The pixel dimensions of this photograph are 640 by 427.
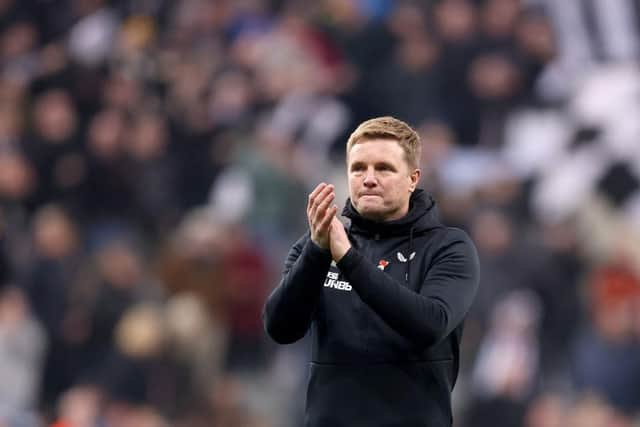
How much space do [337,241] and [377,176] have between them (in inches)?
9.4

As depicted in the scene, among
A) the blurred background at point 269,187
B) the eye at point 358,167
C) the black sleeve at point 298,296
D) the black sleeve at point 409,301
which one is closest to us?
the black sleeve at point 409,301

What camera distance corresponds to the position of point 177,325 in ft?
30.8

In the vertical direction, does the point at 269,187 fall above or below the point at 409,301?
above

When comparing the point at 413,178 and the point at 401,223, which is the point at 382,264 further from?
the point at 413,178

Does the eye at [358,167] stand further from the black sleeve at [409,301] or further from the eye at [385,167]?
the black sleeve at [409,301]

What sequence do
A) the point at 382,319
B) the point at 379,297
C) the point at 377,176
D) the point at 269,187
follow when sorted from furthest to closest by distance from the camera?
the point at 269,187
the point at 377,176
the point at 382,319
the point at 379,297

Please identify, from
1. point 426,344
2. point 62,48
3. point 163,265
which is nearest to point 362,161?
point 426,344

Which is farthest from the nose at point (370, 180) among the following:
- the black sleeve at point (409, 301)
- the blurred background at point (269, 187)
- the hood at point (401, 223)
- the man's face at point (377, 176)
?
the blurred background at point (269, 187)

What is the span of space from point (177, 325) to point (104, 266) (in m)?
0.78

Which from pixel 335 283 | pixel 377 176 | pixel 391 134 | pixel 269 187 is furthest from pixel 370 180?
pixel 269 187

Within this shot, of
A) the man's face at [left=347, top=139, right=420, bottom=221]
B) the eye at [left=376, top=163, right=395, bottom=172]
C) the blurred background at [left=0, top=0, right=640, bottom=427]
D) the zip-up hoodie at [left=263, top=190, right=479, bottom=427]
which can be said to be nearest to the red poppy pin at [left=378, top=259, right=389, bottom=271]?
the zip-up hoodie at [left=263, top=190, right=479, bottom=427]

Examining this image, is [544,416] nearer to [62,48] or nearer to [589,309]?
[589,309]

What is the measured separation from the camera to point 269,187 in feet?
31.3

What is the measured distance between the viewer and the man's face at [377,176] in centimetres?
301
